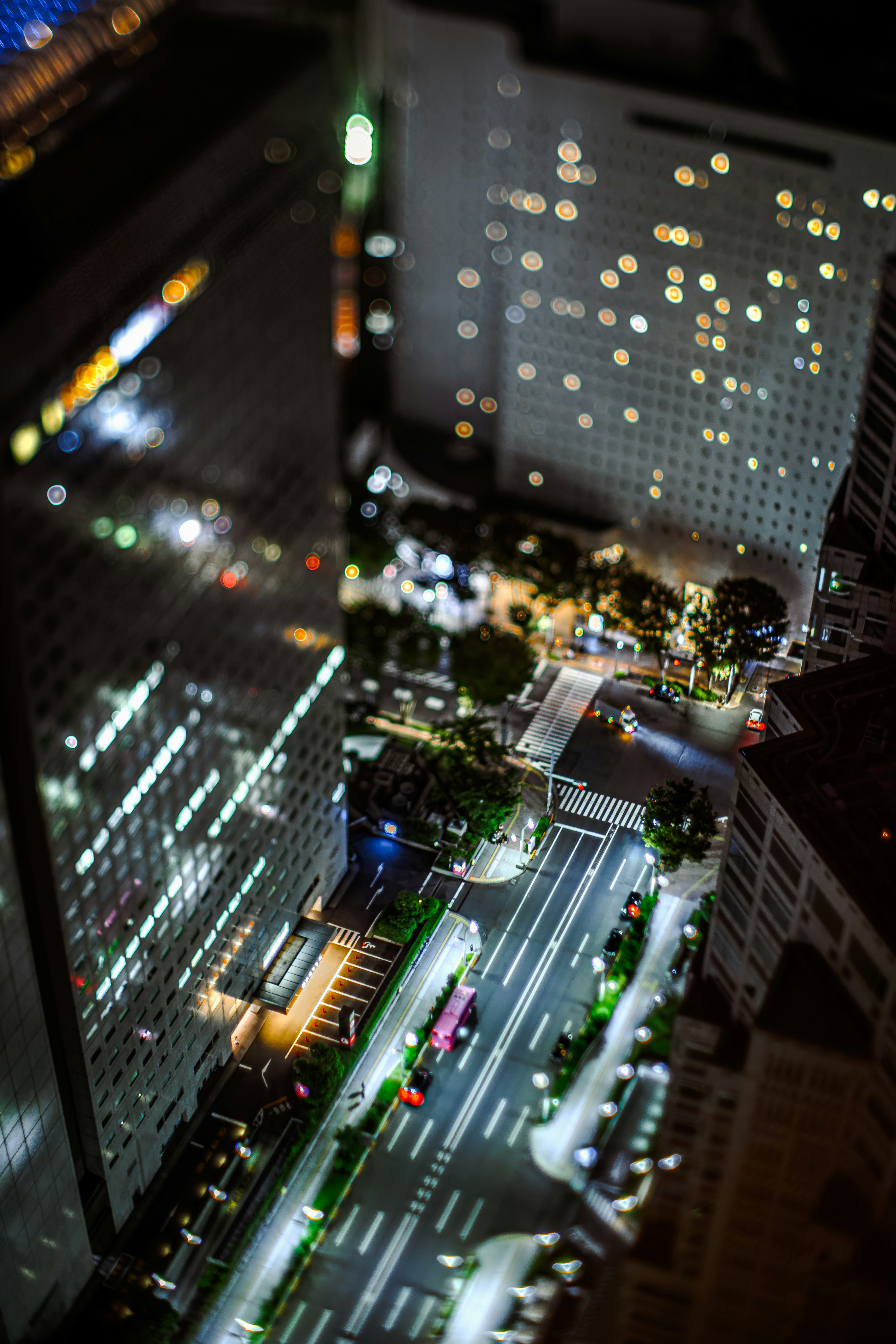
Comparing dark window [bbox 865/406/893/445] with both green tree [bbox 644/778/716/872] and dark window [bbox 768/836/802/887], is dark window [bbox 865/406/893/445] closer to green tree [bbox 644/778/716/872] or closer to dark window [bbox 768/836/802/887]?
green tree [bbox 644/778/716/872]

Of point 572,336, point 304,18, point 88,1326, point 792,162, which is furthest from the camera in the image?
point 304,18

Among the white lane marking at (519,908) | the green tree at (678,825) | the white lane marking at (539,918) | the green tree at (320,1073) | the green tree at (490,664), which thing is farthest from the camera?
the green tree at (490,664)

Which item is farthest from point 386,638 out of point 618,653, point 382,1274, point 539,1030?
point 382,1274

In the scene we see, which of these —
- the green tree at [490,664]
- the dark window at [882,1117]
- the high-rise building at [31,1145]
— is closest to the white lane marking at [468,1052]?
the high-rise building at [31,1145]

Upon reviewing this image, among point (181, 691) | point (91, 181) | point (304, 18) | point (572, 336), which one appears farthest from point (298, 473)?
point (304, 18)

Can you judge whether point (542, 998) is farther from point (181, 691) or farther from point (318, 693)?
point (181, 691)

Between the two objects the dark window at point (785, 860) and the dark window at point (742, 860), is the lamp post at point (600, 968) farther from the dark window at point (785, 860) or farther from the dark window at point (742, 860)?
the dark window at point (785, 860)
